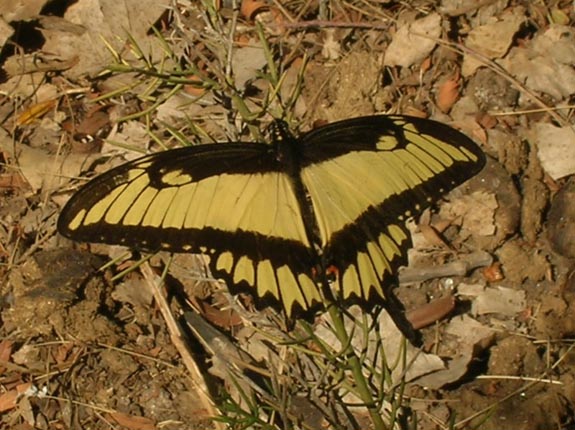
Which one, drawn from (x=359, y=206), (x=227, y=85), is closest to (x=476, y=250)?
(x=359, y=206)

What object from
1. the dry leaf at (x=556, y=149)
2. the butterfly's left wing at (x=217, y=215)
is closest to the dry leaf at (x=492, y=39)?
the dry leaf at (x=556, y=149)

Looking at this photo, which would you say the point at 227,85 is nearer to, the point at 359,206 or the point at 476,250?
the point at 359,206

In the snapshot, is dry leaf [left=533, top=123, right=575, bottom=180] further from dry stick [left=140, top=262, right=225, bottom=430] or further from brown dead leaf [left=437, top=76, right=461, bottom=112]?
dry stick [left=140, top=262, right=225, bottom=430]

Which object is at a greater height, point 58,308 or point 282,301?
point 282,301

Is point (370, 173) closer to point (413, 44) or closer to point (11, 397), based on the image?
point (413, 44)

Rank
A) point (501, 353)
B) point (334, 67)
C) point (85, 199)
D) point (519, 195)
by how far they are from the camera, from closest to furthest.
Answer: point (85, 199) < point (501, 353) < point (519, 195) < point (334, 67)

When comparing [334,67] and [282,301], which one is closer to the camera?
[282,301]

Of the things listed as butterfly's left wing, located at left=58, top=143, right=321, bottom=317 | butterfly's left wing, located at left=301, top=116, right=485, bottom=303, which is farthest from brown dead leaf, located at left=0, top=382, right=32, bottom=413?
butterfly's left wing, located at left=301, top=116, right=485, bottom=303
